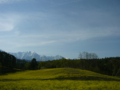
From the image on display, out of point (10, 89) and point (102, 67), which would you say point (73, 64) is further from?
point (10, 89)

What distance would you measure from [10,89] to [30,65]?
11181cm

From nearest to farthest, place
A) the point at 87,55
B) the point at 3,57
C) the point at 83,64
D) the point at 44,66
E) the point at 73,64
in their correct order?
the point at 87,55
the point at 83,64
the point at 73,64
the point at 44,66
the point at 3,57

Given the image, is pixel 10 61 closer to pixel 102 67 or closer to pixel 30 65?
pixel 30 65

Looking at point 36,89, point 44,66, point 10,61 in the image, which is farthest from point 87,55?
point 10,61

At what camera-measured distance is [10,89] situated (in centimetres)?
2047

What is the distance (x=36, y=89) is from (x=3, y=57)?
139 m

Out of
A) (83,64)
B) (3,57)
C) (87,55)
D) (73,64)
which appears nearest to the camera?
(87,55)

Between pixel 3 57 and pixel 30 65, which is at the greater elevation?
pixel 3 57

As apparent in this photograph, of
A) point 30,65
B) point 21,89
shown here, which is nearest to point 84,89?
point 21,89

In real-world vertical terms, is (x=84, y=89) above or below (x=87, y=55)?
below

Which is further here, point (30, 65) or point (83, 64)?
point (30, 65)

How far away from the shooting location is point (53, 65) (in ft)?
416

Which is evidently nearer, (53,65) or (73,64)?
(73,64)

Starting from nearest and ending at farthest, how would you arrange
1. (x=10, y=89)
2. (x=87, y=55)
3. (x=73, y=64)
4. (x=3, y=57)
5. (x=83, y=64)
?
(x=10, y=89) < (x=87, y=55) < (x=83, y=64) < (x=73, y=64) < (x=3, y=57)
